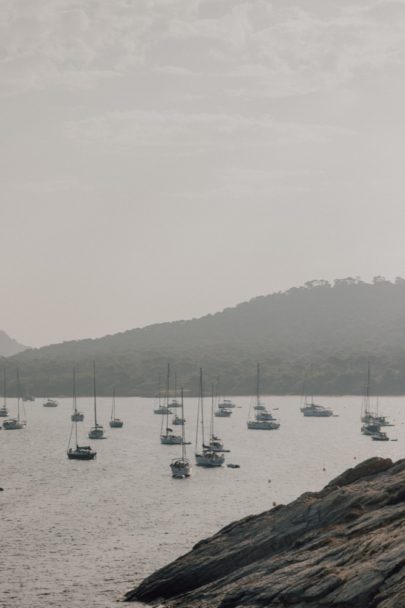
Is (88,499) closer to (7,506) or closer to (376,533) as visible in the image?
(7,506)

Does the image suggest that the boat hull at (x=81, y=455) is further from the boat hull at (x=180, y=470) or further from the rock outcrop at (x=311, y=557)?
the rock outcrop at (x=311, y=557)

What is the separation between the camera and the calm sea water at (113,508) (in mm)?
84875

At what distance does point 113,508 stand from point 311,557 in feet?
204

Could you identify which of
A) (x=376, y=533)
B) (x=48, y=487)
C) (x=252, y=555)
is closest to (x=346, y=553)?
(x=376, y=533)

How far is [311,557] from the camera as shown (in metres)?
64.8

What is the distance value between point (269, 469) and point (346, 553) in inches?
4083

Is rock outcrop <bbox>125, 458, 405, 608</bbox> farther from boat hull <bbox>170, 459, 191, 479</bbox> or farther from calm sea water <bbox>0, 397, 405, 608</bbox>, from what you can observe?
boat hull <bbox>170, 459, 191, 479</bbox>

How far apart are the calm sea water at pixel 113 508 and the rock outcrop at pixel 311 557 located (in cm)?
739

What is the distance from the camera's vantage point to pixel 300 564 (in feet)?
209

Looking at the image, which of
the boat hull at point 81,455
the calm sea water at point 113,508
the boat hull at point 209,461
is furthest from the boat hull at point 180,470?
the boat hull at point 81,455

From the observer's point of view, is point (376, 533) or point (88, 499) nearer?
point (376, 533)

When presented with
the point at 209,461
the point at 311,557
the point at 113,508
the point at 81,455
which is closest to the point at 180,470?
the point at 209,461

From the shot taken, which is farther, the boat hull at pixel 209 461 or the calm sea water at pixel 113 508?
the boat hull at pixel 209 461

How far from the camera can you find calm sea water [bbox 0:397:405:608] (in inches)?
3342
